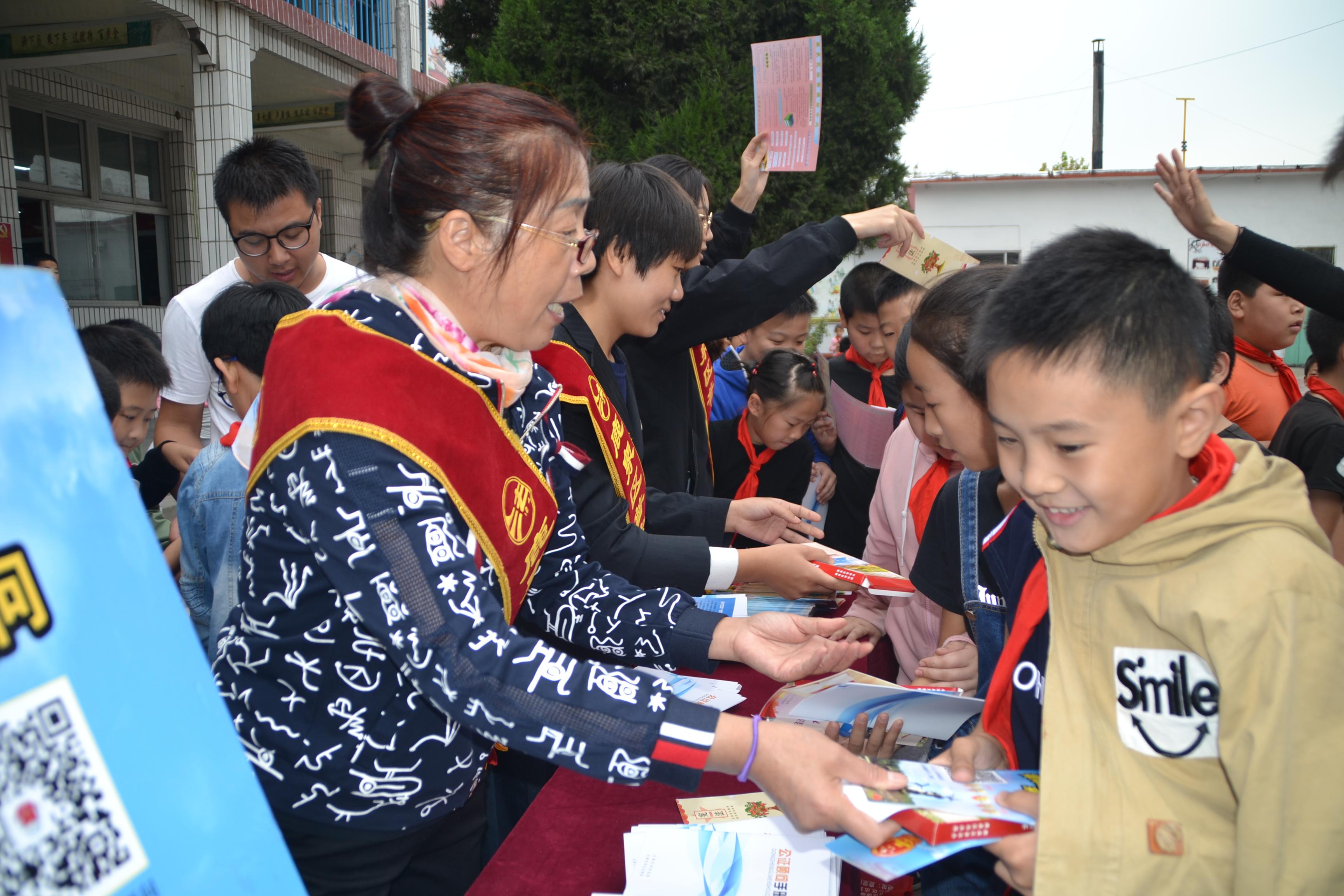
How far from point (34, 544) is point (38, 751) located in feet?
0.47

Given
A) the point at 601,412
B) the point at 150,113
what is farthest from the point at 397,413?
the point at 150,113

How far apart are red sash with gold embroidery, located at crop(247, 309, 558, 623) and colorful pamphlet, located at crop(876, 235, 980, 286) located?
5.88 ft

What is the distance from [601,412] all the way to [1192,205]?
2041 mm

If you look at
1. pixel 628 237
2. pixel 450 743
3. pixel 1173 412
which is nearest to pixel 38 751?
pixel 450 743

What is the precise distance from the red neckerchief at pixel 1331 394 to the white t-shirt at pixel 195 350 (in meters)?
3.32

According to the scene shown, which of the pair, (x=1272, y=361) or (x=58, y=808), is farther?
(x=1272, y=361)

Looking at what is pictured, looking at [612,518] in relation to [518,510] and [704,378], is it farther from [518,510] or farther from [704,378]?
[704,378]

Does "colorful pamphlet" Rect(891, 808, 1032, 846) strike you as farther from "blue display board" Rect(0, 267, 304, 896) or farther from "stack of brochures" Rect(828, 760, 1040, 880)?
"blue display board" Rect(0, 267, 304, 896)

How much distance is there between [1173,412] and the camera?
44.8 inches

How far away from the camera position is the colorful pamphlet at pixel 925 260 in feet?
8.82

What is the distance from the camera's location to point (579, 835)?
140cm

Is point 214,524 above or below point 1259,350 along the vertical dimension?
below

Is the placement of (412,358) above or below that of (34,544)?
above

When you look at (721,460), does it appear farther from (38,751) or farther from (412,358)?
(38,751)
